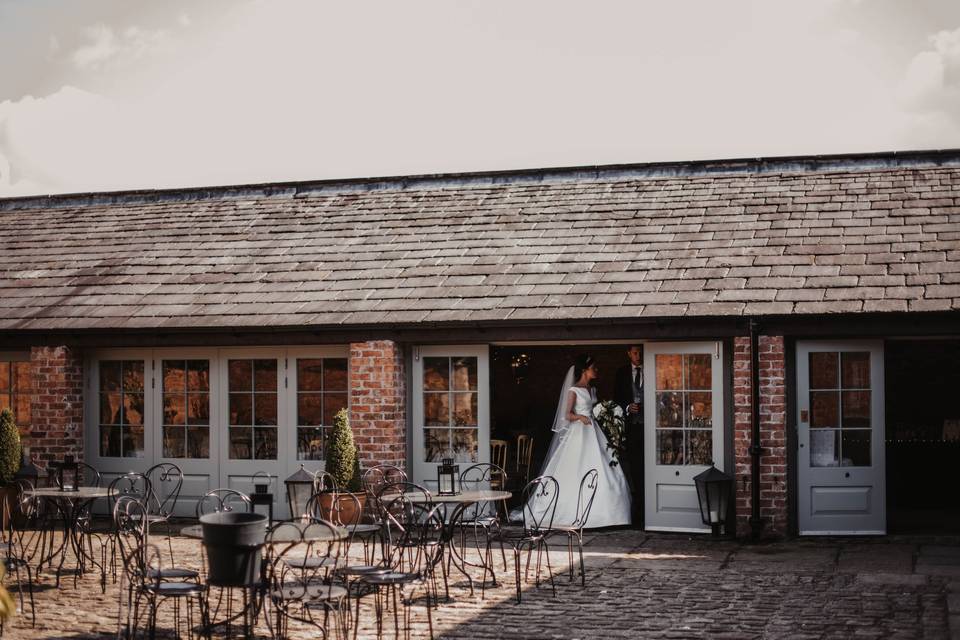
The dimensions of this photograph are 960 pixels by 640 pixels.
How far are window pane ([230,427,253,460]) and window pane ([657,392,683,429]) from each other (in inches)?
189

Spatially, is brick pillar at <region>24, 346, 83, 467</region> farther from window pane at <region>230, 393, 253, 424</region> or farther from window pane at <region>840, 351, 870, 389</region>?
window pane at <region>840, 351, 870, 389</region>

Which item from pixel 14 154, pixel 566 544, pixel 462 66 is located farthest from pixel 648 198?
pixel 14 154

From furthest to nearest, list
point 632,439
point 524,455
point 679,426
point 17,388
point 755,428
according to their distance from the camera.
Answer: point 524,455 < point 17,388 < point 632,439 < point 679,426 < point 755,428

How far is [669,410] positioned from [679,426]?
0.65 ft

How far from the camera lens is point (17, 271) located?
1491 cm

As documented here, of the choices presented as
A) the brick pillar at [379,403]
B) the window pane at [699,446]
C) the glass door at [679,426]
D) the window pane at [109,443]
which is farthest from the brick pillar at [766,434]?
the window pane at [109,443]

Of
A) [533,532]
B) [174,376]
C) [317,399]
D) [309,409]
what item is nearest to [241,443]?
[309,409]

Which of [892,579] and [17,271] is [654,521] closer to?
[892,579]

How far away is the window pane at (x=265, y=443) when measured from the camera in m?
12.9

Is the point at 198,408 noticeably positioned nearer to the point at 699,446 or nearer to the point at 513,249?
the point at 513,249

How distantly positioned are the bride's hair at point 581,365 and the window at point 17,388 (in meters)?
6.88

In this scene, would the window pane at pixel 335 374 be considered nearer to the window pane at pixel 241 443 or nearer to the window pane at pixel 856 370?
the window pane at pixel 241 443

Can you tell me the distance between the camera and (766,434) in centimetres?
1116

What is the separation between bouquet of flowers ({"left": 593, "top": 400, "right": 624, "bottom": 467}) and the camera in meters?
12.5
